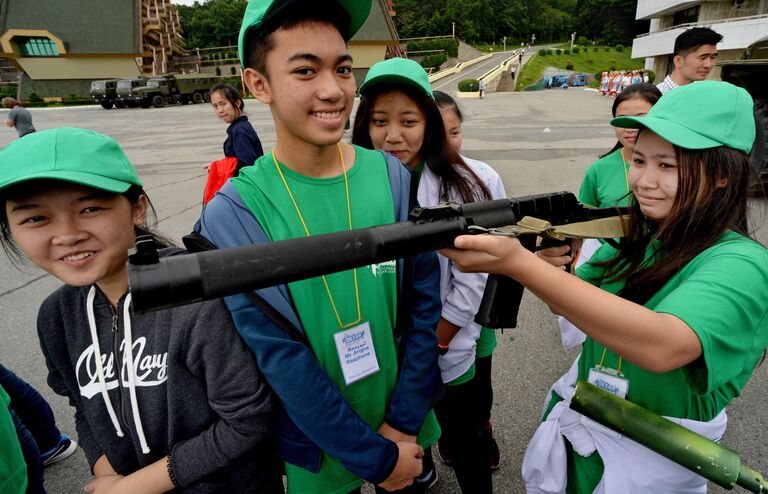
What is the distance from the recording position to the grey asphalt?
2.46m

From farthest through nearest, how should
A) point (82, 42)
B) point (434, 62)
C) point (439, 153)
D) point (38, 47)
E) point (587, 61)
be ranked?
1. point (587, 61)
2. point (434, 62)
3. point (82, 42)
4. point (38, 47)
5. point (439, 153)

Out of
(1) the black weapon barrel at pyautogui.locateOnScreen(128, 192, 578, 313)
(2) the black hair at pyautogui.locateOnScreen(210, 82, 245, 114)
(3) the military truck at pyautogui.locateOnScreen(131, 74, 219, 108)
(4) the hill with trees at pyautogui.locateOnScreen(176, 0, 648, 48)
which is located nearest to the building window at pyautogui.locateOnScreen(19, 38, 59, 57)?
(3) the military truck at pyautogui.locateOnScreen(131, 74, 219, 108)

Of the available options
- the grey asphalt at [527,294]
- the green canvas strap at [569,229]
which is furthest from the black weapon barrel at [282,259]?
the grey asphalt at [527,294]

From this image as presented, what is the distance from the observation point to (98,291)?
Answer: 4.27ft

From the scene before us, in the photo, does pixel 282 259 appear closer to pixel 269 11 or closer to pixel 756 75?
pixel 269 11

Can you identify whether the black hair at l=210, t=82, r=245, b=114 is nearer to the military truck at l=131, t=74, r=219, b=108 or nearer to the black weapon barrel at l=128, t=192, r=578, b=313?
the black weapon barrel at l=128, t=192, r=578, b=313

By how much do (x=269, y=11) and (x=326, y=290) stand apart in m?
0.81

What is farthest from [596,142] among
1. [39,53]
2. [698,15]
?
[39,53]

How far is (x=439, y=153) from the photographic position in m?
1.97

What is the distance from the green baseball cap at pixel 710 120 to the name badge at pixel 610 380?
745 mm

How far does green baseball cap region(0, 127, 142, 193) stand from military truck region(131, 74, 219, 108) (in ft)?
105

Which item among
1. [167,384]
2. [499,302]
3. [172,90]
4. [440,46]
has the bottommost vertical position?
[167,384]

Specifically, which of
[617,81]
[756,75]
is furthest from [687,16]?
[756,75]

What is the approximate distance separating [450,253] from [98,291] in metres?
1.11
